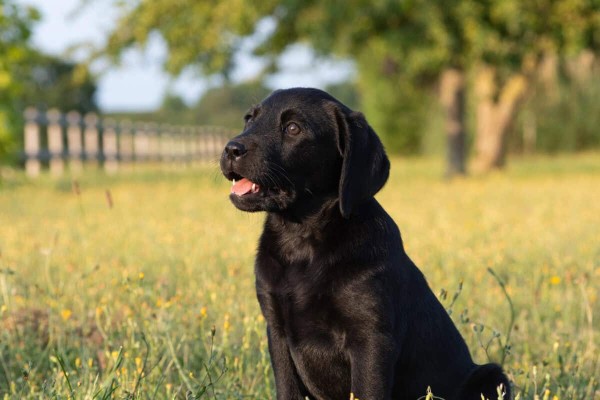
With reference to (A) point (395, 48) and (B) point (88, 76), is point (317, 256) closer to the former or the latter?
(A) point (395, 48)

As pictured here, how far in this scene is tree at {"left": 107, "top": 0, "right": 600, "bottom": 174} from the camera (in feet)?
66.4

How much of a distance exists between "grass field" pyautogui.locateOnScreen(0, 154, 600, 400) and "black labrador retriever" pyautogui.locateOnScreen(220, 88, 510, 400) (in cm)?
26

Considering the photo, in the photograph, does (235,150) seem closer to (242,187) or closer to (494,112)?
(242,187)

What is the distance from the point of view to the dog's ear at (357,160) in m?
3.27

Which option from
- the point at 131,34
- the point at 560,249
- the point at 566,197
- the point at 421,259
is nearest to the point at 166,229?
the point at 421,259

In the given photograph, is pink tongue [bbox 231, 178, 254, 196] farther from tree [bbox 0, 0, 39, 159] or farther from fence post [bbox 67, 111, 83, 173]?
fence post [bbox 67, 111, 83, 173]

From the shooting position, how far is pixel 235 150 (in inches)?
130

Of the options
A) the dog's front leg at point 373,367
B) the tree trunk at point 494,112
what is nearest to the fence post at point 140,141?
the tree trunk at point 494,112

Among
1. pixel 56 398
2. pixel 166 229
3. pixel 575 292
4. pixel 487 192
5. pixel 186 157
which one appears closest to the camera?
pixel 56 398

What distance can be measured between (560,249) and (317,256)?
5833 millimetres

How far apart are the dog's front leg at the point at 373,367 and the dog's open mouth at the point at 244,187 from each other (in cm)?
75

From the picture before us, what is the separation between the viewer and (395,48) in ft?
67.9

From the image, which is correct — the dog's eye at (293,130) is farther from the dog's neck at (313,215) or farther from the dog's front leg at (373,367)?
the dog's front leg at (373,367)

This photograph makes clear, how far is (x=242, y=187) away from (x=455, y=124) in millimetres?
21277
